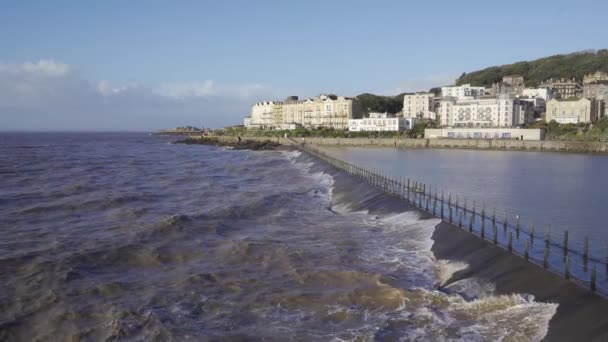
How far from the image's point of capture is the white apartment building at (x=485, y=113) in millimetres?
122062

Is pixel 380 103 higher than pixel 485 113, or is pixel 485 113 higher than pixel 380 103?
pixel 380 103

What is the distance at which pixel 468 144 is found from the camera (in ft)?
362

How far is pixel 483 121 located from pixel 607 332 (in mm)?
119167

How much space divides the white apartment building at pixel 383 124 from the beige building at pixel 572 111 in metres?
33.0

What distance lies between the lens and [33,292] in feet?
58.1

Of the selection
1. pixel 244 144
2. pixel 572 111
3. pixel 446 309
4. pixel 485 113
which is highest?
pixel 572 111

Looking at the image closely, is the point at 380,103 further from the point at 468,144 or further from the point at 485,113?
the point at 468,144

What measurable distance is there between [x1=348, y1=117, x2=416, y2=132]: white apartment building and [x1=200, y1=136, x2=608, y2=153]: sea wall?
14.3 meters

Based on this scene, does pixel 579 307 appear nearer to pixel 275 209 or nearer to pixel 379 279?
pixel 379 279

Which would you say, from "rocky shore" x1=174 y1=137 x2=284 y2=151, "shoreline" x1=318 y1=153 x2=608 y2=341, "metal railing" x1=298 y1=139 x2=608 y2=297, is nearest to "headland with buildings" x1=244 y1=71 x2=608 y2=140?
"rocky shore" x1=174 y1=137 x2=284 y2=151

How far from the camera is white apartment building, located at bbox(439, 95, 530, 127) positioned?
122 m

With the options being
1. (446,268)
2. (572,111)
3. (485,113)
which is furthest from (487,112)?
(446,268)

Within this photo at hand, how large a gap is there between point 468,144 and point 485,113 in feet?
63.4

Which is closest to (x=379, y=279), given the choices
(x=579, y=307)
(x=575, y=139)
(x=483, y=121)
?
(x=579, y=307)
